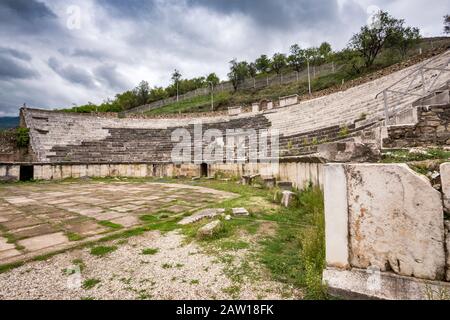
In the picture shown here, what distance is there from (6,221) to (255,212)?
5712mm

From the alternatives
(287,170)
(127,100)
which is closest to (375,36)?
(287,170)

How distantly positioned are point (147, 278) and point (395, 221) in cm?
263

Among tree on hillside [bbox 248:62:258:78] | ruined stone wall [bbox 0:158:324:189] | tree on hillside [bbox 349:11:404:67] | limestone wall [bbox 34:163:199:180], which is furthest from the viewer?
tree on hillside [bbox 248:62:258:78]

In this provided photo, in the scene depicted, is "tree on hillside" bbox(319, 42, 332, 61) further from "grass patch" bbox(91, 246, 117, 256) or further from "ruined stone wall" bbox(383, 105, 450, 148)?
"grass patch" bbox(91, 246, 117, 256)

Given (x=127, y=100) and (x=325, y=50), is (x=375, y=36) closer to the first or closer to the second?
(x=325, y=50)

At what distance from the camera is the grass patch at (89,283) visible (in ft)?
8.25

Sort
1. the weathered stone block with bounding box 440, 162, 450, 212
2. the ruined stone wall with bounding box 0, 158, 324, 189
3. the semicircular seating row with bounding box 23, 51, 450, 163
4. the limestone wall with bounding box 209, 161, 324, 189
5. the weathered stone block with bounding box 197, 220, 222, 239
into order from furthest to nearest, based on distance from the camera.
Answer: the semicircular seating row with bounding box 23, 51, 450, 163 → the ruined stone wall with bounding box 0, 158, 324, 189 → the limestone wall with bounding box 209, 161, 324, 189 → the weathered stone block with bounding box 197, 220, 222, 239 → the weathered stone block with bounding box 440, 162, 450, 212

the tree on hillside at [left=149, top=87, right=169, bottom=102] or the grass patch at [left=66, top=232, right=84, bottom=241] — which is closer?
the grass patch at [left=66, top=232, right=84, bottom=241]

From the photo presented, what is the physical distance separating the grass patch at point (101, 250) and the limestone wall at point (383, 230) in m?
3.05

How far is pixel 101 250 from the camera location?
139 inches

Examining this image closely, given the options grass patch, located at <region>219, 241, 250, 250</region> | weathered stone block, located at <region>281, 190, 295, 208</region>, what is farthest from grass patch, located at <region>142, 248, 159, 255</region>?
weathered stone block, located at <region>281, 190, 295, 208</region>

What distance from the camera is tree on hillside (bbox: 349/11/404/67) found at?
23.9 meters

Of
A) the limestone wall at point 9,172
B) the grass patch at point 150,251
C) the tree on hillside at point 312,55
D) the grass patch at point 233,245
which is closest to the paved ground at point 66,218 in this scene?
the grass patch at point 150,251
